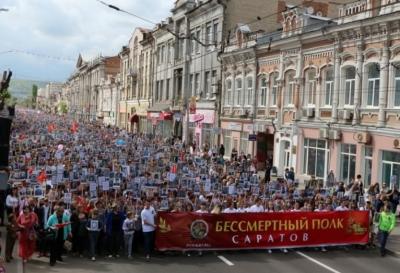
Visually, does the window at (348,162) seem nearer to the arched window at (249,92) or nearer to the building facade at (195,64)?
the arched window at (249,92)

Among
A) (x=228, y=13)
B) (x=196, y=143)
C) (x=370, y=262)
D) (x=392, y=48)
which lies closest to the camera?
(x=370, y=262)

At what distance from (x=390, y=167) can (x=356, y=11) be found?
307 inches

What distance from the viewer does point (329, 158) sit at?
100ft

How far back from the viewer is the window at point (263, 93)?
38.7 m

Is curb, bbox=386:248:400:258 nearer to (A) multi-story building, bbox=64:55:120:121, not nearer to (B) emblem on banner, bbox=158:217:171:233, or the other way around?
(B) emblem on banner, bbox=158:217:171:233

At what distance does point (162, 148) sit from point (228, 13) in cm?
1450

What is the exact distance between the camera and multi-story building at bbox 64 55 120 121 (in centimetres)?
10938

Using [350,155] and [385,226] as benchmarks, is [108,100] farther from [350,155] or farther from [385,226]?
[385,226]

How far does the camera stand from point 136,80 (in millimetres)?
78562

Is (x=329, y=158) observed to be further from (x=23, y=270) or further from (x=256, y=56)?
(x=23, y=270)

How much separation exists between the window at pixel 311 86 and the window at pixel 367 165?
5798 millimetres

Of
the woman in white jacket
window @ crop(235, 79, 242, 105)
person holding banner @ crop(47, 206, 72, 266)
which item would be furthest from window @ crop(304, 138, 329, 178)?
person holding banner @ crop(47, 206, 72, 266)

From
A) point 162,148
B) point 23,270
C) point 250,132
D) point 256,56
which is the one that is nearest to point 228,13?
point 256,56

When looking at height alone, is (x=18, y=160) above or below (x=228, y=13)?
below
